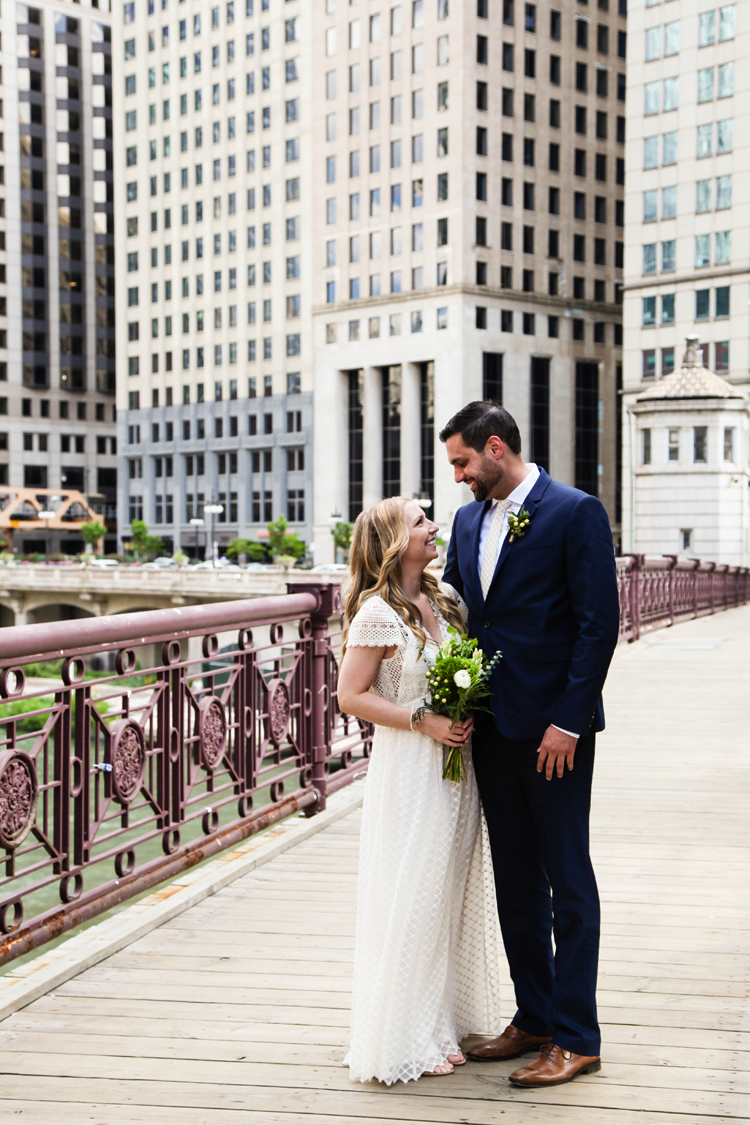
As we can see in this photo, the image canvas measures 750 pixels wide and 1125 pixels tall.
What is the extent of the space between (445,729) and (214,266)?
292 feet

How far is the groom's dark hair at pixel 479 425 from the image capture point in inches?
141

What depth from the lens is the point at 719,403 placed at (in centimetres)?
3083

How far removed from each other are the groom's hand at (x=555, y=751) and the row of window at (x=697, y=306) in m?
61.5

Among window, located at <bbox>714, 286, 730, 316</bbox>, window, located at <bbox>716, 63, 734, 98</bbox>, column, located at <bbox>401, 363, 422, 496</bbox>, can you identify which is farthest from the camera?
column, located at <bbox>401, 363, 422, 496</bbox>

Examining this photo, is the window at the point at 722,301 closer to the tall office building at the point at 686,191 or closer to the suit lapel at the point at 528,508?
the tall office building at the point at 686,191

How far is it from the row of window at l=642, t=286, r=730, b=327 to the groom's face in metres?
61.3

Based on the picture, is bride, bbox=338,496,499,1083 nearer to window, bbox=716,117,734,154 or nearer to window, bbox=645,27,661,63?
window, bbox=716,117,734,154

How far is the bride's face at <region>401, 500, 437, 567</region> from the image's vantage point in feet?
12.1

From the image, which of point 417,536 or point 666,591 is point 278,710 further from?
point 666,591

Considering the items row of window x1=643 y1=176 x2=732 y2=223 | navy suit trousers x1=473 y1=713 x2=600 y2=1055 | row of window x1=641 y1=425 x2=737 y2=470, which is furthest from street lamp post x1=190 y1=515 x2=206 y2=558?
navy suit trousers x1=473 y1=713 x2=600 y2=1055

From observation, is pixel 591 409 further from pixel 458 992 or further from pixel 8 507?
pixel 458 992

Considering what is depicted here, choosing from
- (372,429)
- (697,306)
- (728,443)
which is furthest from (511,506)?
(372,429)

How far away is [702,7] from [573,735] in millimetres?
66962

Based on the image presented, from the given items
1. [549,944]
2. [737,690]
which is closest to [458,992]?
[549,944]
